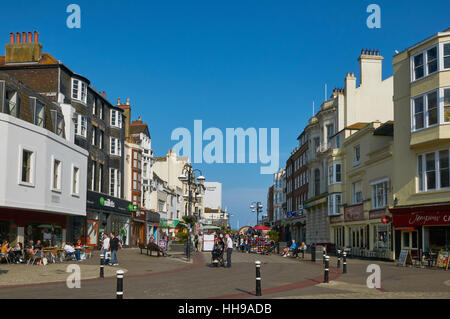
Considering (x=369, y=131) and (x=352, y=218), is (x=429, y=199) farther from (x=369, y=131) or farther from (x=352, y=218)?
(x=352, y=218)

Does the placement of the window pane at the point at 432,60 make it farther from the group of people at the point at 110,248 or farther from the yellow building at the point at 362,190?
the group of people at the point at 110,248

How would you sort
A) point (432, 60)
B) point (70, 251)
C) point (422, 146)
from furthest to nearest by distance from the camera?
point (422, 146)
point (70, 251)
point (432, 60)

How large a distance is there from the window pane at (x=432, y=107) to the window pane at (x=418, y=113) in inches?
27.5

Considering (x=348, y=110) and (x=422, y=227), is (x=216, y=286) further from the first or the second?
(x=348, y=110)

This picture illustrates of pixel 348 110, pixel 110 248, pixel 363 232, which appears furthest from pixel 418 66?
pixel 110 248

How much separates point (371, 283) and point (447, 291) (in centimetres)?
274

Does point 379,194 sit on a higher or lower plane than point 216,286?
higher

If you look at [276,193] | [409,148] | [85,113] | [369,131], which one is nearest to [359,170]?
[369,131]

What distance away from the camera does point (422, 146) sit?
96.2 ft

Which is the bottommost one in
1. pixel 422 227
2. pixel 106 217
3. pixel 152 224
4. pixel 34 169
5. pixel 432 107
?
pixel 152 224

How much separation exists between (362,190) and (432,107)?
12444 mm

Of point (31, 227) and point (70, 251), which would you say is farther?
point (31, 227)

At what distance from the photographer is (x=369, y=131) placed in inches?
1487

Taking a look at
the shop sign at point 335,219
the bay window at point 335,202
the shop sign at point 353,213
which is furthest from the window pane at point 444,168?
the shop sign at point 335,219
